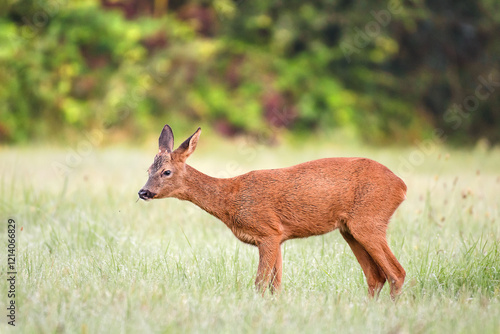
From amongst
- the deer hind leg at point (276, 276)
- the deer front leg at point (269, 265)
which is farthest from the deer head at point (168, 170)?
the deer hind leg at point (276, 276)

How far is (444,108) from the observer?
60.8ft

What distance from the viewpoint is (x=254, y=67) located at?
1706cm

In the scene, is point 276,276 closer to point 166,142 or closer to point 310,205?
point 310,205

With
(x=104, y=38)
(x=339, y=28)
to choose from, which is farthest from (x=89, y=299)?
(x=339, y=28)

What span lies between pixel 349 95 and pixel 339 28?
5.64 feet

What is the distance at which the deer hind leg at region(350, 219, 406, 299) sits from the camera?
5055 mm

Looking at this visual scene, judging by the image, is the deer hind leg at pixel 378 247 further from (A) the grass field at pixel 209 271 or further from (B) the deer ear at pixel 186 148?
(B) the deer ear at pixel 186 148

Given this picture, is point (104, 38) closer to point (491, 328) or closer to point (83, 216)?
point (83, 216)

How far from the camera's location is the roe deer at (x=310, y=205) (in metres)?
5.12

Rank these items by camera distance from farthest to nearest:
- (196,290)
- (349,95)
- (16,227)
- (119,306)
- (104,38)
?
(349,95), (104,38), (16,227), (196,290), (119,306)

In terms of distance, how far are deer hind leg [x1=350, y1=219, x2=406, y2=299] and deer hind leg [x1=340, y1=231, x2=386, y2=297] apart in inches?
7.1

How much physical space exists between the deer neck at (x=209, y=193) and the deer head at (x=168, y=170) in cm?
6

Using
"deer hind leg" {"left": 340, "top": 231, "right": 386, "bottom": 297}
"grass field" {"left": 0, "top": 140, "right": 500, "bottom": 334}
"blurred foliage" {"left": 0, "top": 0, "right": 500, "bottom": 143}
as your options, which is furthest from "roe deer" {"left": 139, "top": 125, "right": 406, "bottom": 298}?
"blurred foliage" {"left": 0, "top": 0, "right": 500, "bottom": 143}

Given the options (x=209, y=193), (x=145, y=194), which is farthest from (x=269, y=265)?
(x=145, y=194)
